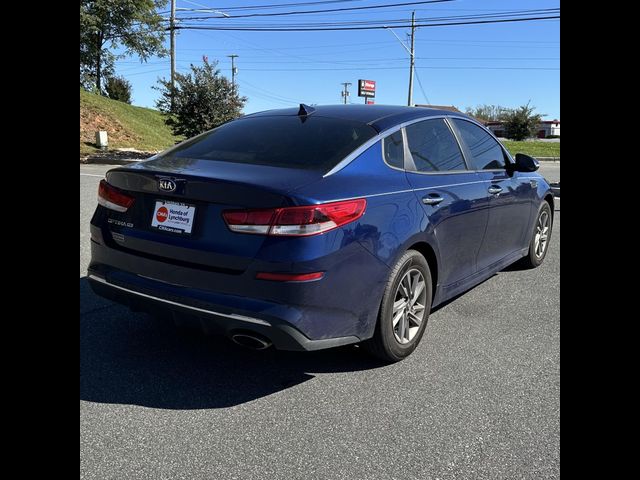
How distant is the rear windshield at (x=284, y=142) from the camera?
10.2ft

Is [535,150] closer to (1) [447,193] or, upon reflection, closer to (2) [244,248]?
(1) [447,193]

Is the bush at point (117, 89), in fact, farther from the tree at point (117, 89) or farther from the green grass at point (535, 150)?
the green grass at point (535, 150)

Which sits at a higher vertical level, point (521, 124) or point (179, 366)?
point (521, 124)

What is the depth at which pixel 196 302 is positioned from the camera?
277 centimetres

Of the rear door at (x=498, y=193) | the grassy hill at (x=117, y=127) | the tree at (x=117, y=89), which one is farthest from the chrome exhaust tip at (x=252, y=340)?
the tree at (x=117, y=89)

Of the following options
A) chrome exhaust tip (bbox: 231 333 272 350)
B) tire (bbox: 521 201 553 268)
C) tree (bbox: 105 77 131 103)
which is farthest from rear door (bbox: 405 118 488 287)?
tree (bbox: 105 77 131 103)

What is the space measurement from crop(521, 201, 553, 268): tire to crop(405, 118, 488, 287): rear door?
1556mm

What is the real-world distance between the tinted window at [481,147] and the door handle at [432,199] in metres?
0.86

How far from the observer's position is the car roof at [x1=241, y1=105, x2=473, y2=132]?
3504mm

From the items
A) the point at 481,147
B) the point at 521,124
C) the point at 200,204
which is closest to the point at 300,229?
the point at 200,204

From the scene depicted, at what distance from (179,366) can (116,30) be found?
1330 inches

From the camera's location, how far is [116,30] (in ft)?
106

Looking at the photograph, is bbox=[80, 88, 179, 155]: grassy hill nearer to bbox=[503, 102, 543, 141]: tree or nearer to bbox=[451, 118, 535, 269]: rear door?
bbox=[451, 118, 535, 269]: rear door
